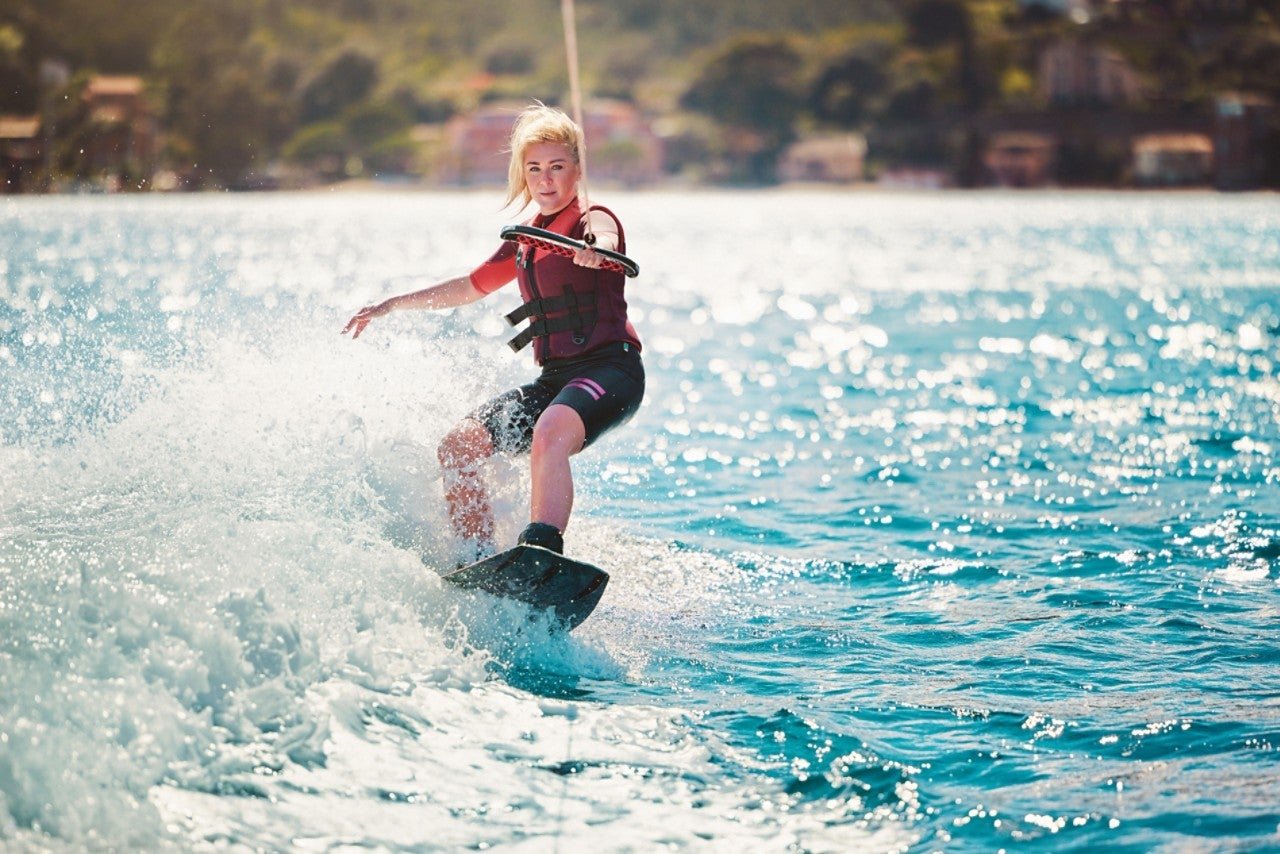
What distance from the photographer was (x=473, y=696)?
6262 millimetres

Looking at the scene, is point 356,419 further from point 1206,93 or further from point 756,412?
point 1206,93

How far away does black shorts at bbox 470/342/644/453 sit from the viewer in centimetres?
727

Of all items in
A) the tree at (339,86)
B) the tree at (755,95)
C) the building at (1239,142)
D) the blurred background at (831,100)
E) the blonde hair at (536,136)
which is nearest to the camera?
the blonde hair at (536,136)

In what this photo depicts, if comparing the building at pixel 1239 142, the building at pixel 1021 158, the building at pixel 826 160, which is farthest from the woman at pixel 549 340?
the building at pixel 826 160

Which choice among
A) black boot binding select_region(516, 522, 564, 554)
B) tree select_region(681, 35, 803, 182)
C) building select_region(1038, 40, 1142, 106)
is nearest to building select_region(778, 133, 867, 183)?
tree select_region(681, 35, 803, 182)

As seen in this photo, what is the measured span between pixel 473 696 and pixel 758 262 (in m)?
54.7

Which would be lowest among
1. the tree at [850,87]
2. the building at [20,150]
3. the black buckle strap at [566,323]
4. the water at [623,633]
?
the water at [623,633]

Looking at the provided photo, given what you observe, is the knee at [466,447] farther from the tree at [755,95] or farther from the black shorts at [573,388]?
the tree at [755,95]

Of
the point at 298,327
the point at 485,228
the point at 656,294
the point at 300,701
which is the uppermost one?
the point at 485,228

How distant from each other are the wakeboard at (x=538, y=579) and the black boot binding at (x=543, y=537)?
8cm

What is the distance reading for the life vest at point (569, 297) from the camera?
7332 millimetres

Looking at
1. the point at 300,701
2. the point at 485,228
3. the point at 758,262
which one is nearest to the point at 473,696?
the point at 300,701

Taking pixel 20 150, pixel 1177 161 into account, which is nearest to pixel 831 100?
pixel 1177 161

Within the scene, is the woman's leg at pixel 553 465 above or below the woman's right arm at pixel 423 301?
below
